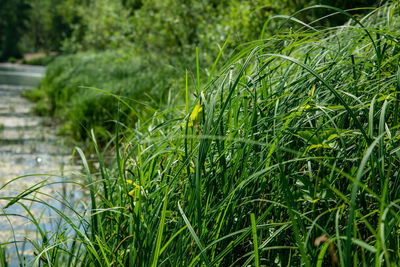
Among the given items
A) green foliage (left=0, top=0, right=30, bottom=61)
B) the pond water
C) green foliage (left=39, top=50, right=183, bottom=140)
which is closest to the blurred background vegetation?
green foliage (left=39, top=50, right=183, bottom=140)

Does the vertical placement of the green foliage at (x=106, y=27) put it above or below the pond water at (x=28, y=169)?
above

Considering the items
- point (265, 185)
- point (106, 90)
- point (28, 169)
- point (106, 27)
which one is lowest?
point (28, 169)

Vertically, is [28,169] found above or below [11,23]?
above

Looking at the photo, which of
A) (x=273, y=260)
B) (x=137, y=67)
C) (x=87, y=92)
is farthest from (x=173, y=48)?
(x=273, y=260)

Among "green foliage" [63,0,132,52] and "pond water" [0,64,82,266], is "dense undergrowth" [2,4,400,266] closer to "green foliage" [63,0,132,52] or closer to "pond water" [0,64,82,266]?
"pond water" [0,64,82,266]

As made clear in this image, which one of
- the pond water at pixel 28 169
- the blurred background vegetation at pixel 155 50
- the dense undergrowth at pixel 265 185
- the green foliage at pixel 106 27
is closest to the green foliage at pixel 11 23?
the green foliage at pixel 106 27

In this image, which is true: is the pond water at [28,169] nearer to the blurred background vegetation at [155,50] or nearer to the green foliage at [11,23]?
the blurred background vegetation at [155,50]

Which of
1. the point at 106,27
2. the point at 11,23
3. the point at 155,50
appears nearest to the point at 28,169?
the point at 155,50

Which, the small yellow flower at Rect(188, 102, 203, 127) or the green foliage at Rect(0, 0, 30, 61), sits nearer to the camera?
the small yellow flower at Rect(188, 102, 203, 127)

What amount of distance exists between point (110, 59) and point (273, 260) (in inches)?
A: 312

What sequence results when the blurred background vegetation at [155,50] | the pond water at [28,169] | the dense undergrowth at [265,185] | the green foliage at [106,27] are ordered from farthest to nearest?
the green foliage at [106,27]
the blurred background vegetation at [155,50]
the pond water at [28,169]
the dense undergrowth at [265,185]

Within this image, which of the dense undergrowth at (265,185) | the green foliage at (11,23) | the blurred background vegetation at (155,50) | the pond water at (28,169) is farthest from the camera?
the green foliage at (11,23)

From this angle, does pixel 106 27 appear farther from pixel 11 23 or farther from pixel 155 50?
pixel 11 23

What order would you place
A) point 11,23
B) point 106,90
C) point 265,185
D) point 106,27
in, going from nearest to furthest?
point 265,185 < point 106,90 < point 106,27 < point 11,23
